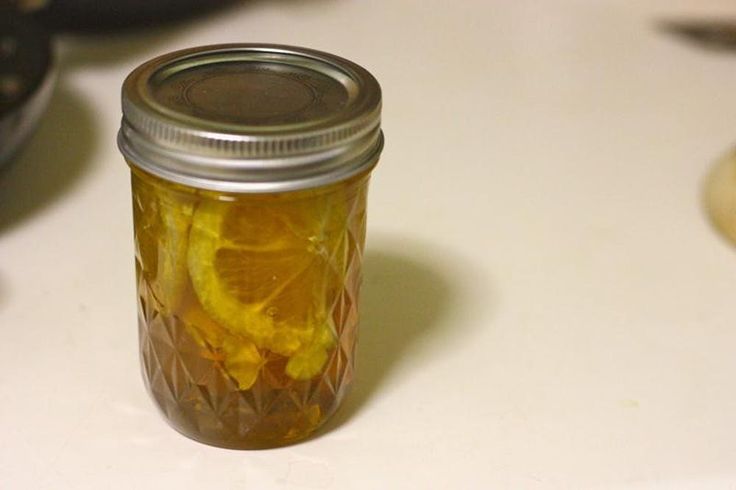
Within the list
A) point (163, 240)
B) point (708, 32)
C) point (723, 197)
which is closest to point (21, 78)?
point (163, 240)

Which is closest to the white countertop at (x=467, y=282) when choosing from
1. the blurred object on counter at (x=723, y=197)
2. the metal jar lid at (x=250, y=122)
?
the blurred object on counter at (x=723, y=197)

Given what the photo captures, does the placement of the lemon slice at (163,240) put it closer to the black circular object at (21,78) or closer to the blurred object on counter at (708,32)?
the black circular object at (21,78)

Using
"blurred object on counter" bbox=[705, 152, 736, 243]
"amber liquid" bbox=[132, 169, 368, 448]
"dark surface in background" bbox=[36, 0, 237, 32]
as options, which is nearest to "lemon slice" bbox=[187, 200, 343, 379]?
"amber liquid" bbox=[132, 169, 368, 448]

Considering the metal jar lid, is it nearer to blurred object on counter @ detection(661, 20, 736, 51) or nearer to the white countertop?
the white countertop

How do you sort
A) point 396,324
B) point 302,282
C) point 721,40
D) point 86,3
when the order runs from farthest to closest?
point 721,40 → point 86,3 → point 396,324 → point 302,282

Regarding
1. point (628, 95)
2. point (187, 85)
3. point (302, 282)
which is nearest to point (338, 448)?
point (302, 282)

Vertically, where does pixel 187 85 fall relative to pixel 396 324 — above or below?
above

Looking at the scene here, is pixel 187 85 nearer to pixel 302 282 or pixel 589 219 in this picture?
pixel 302 282
